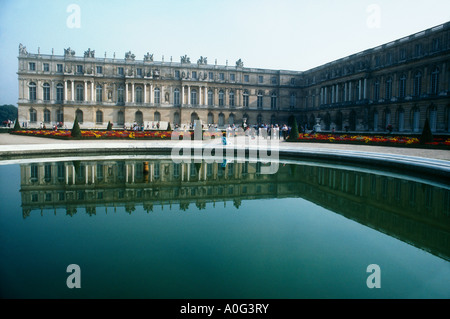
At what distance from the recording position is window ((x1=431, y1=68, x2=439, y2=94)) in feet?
99.5

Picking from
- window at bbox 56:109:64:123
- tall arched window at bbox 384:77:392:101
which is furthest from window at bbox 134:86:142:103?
tall arched window at bbox 384:77:392:101

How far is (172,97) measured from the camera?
4991 cm

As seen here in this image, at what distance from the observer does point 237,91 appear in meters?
52.4

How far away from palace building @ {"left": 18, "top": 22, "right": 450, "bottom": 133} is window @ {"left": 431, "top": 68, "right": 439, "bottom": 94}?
0.38ft

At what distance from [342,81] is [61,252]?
43.2 metres

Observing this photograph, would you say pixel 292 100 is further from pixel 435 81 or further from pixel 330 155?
pixel 330 155

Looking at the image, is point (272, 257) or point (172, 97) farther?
point (172, 97)

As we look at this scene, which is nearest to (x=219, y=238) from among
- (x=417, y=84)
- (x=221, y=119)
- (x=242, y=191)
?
(x=242, y=191)

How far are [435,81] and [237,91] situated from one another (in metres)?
28.4

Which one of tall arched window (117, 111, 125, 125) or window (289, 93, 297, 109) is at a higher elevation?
window (289, 93, 297, 109)

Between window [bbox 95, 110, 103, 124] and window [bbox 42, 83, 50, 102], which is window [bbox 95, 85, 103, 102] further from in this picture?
window [bbox 42, 83, 50, 102]

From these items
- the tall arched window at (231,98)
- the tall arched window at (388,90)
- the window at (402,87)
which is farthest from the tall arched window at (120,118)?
the window at (402,87)
